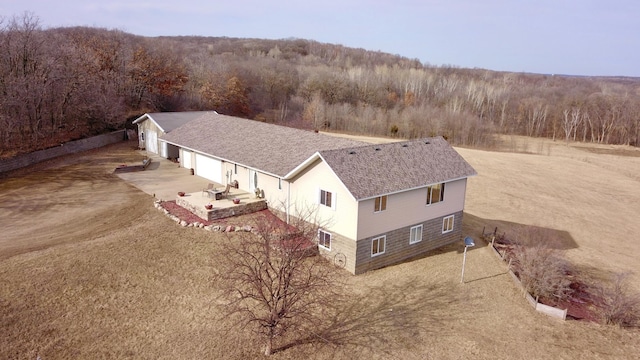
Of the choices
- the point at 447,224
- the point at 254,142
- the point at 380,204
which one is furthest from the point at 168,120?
the point at 447,224

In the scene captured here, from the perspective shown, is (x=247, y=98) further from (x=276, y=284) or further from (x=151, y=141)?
(x=276, y=284)

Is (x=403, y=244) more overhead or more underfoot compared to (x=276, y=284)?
more overhead

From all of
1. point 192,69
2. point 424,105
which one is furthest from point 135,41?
point 424,105

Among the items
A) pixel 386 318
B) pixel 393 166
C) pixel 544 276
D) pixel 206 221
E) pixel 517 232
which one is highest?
pixel 393 166

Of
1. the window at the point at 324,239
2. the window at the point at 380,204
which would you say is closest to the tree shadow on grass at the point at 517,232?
the window at the point at 380,204

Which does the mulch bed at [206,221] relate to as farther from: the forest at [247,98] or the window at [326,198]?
the forest at [247,98]

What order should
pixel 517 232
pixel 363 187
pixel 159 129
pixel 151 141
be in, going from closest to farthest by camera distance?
pixel 363 187 < pixel 517 232 < pixel 159 129 < pixel 151 141

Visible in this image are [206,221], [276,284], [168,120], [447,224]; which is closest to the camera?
[276,284]
